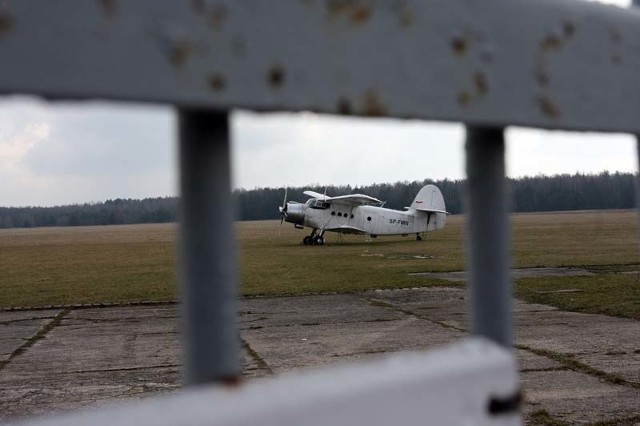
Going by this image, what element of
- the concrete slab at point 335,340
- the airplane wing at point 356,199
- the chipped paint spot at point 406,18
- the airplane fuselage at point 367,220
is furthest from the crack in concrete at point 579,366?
the airplane fuselage at point 367,220

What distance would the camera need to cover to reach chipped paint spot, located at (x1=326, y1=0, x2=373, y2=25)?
69 centimetres

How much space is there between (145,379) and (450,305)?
5577 mm

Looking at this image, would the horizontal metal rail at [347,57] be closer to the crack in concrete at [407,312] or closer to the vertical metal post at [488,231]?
the vertical metal post at [488,231]

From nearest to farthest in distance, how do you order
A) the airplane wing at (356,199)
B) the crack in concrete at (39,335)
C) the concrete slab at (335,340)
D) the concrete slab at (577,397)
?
the concrete slab at (577,397)
the concrete slab at (335,340)
the crack in concrete at (39,335)
the airplane wing at (356,199)

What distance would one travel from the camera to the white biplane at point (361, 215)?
106 ft

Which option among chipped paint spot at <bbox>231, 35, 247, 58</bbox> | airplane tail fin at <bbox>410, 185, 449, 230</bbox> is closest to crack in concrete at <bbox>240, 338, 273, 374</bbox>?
chipped paint spot at <bbox>231, 35, 247, 58</bbox>

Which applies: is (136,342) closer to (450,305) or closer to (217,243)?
(450,305)

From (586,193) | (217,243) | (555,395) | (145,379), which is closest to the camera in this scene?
(217,243)

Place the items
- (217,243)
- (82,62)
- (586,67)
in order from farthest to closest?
(586,67)
(217,243)
(82,62)

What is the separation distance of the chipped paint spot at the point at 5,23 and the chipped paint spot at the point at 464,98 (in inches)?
17.7

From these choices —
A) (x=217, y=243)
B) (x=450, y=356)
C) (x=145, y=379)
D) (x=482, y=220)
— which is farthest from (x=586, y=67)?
(x=145, y=379)

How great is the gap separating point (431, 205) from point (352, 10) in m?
36.2

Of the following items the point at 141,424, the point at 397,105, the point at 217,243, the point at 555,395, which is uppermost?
the point at 397,105

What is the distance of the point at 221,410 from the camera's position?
0.63 m
